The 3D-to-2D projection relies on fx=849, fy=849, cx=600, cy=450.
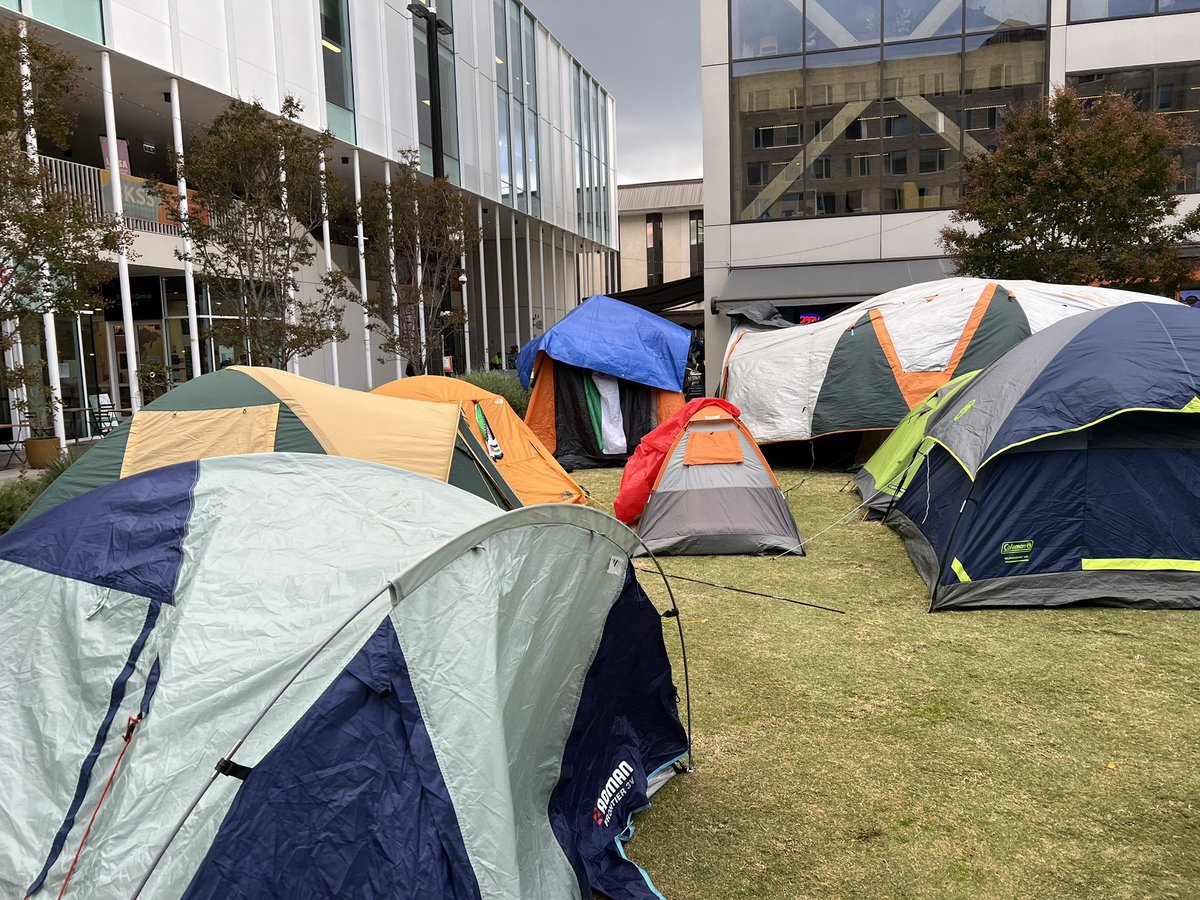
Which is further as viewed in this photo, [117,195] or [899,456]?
[117,195]

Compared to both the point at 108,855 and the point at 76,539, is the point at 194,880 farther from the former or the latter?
A: the point at 76,539

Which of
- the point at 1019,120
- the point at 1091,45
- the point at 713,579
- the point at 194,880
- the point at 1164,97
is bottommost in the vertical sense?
the point at 713,579

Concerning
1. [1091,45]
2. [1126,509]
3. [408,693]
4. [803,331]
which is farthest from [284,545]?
[1091,45]

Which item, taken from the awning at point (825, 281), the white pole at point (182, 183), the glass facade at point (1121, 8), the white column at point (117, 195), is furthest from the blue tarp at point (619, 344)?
the glass facade at point (1121, 8)

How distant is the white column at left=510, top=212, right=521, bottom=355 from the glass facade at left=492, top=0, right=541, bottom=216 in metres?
0.97

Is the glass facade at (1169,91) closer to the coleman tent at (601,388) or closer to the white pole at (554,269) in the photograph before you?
the coleman tent at (601,388)

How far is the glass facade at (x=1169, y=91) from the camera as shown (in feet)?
55.8

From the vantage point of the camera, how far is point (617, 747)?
3.45 metres

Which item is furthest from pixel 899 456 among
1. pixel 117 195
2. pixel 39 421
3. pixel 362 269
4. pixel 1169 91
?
pixel 1169 91

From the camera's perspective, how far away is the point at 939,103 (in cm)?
1798

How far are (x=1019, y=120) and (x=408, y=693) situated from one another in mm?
13829

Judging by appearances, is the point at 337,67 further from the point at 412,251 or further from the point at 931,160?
the point at 931,160

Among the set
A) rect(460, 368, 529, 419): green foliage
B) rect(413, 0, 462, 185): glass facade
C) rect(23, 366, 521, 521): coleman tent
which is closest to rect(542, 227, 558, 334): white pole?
rect(413, 0, 462, 185): glass facade

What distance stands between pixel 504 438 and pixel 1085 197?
9.11 meters
